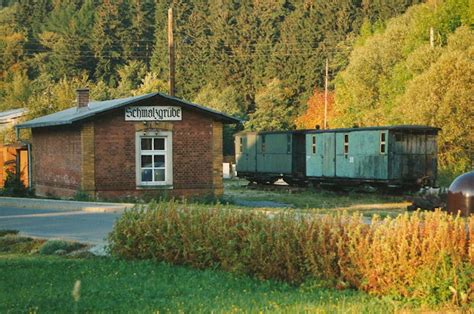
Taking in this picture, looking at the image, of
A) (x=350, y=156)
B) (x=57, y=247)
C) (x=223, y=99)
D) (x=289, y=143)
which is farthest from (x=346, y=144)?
(x=223, y=99)

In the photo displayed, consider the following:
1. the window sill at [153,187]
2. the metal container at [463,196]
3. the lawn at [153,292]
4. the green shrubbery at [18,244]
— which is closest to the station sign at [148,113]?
the window sill at [153,187]

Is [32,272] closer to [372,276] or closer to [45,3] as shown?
[372,276]

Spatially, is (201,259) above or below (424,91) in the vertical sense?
below

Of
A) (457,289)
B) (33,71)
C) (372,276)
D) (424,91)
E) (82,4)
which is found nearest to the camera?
(457,289)

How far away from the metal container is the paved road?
723 centimetres

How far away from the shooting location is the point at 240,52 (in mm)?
102688

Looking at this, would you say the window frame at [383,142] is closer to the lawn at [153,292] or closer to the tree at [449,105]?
the tree at [449,105]

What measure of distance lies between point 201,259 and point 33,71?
96.8 metres

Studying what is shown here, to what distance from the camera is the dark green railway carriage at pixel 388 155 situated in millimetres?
34656

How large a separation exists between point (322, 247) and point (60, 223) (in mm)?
11309

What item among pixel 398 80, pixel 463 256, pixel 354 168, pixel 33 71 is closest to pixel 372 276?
pixel 463 256

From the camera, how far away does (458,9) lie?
60.8 meters

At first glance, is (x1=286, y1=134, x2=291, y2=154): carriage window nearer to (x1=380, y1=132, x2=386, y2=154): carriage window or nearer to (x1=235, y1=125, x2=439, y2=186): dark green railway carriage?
(x1=235, y1=125, x2=439, y2=186): dark green railway carriage

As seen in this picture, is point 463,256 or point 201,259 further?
point 201,259
